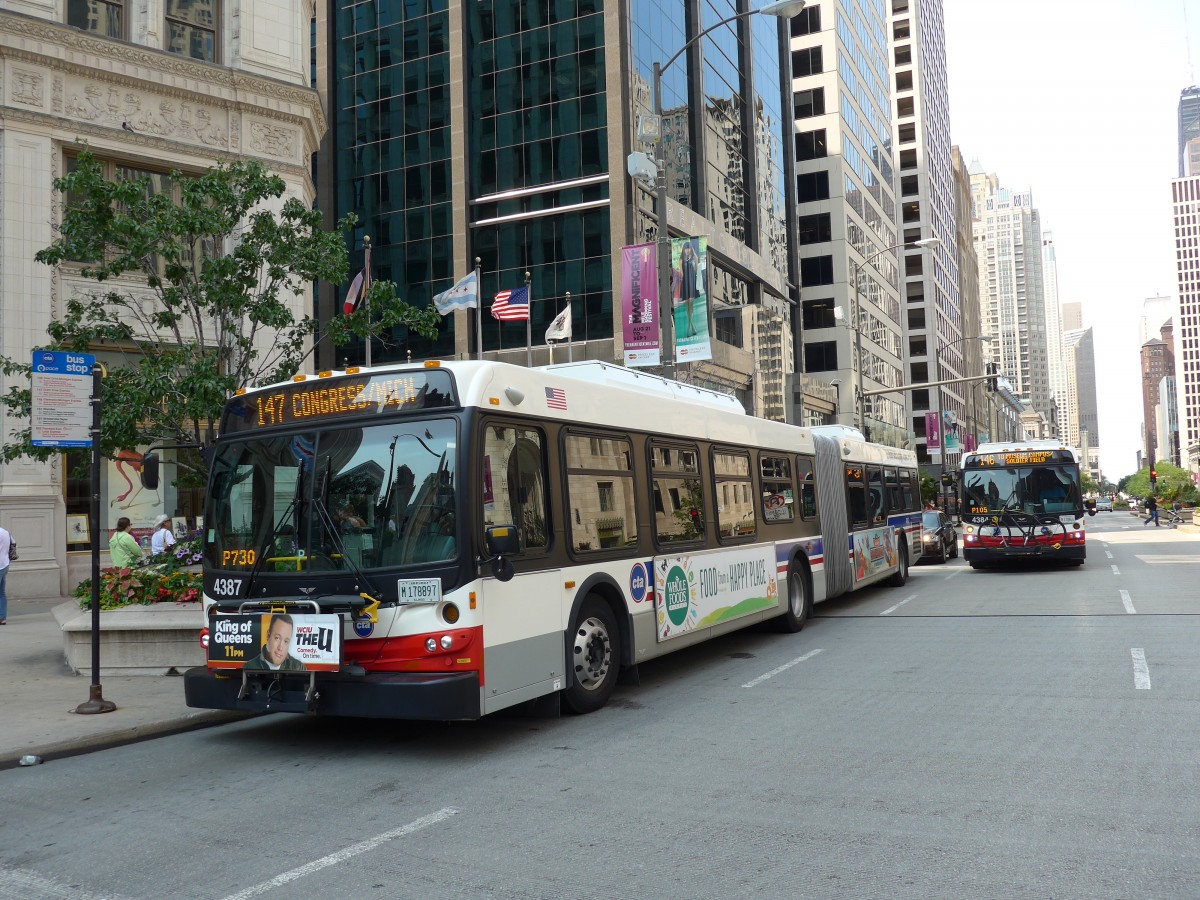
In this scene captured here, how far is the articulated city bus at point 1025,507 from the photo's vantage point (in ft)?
73.6

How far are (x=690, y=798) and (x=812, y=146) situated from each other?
68.0m

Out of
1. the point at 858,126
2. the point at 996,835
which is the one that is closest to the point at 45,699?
the point at 996,835

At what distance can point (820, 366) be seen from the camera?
68625 millimetres

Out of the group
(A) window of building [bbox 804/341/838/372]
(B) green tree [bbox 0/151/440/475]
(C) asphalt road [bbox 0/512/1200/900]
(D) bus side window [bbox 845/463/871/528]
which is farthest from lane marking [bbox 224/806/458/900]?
(A) window of building [bbox 804/341/838/372]

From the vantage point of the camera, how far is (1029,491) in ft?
74.5

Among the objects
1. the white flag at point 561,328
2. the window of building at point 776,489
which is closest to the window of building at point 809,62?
the white flag at point 561,328

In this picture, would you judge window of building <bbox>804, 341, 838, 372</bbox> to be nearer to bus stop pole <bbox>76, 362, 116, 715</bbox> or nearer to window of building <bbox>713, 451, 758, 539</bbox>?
window of building <bbox>713, 451, 758, 539</bbox>

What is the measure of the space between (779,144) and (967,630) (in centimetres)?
4717

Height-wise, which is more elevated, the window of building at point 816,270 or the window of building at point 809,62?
the window of building at point 809,62

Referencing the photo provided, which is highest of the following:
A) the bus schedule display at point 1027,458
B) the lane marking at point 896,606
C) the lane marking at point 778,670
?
the bus schedule display at point 1027,458

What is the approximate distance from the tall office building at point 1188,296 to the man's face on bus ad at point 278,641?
209 m

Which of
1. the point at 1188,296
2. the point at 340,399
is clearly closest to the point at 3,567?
the point at 340,399

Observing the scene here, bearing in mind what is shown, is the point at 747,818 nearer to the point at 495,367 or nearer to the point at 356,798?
the point at 356,798

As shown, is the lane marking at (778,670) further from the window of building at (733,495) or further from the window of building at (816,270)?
the window of building at (816,270)
